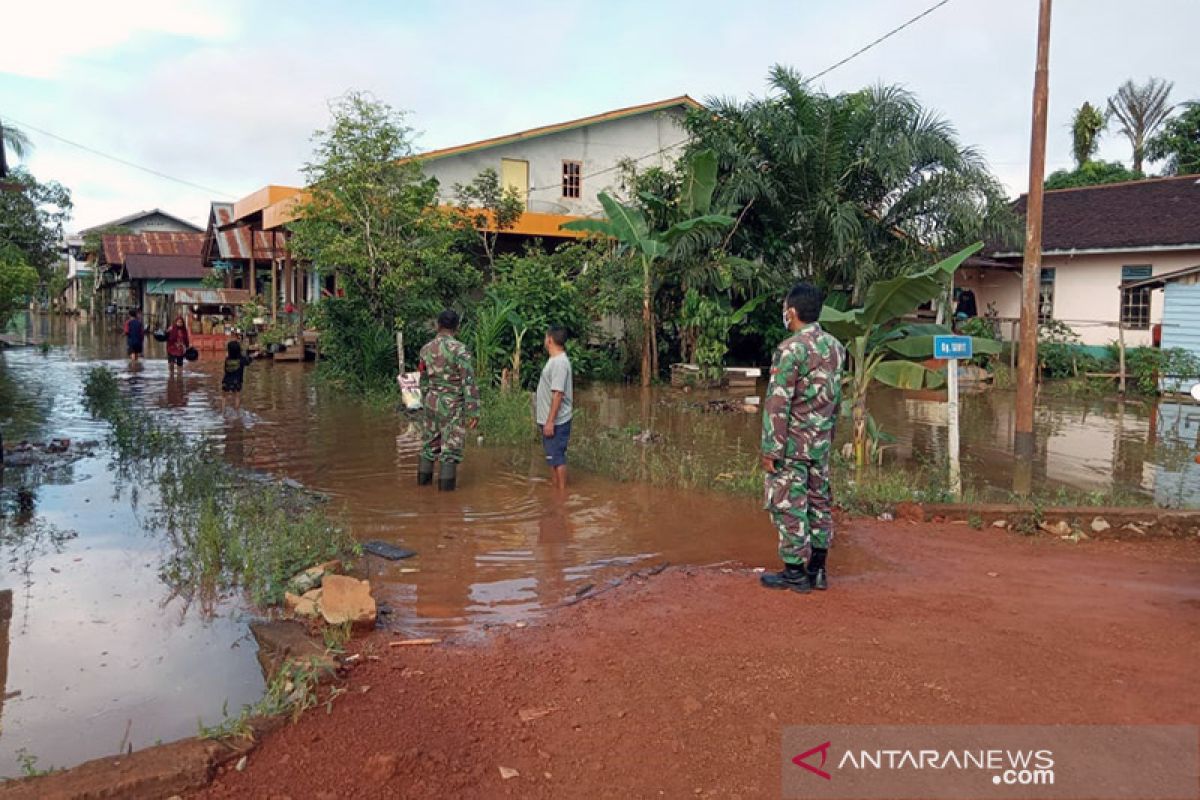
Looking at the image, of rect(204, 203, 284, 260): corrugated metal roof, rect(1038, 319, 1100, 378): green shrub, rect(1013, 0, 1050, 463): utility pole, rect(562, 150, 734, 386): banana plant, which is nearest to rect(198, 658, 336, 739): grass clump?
rect(1013, 0, 1050, 463): utility pole

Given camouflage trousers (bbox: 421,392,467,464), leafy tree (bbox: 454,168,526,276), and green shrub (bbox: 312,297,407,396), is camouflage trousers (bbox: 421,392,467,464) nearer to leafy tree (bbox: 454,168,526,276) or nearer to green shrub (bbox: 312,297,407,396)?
green shrub (bbox: 312,297,407,396)

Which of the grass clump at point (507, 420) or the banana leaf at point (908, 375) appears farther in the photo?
the grass clump at point (507, 420)

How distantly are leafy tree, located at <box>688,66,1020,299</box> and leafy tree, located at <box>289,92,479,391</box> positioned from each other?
6.30 meters

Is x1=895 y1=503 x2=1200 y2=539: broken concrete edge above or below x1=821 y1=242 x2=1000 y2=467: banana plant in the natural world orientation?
below

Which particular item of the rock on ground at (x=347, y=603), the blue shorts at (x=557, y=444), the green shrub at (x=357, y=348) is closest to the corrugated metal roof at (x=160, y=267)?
the green shrub at (x=357, y=348)

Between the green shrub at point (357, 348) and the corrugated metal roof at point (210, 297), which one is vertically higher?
the corrugated metal roof at point (210, 297)

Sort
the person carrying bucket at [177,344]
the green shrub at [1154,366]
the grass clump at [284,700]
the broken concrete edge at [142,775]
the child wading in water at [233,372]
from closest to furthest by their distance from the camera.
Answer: the broken concrete edge at [142,775], the grass clump at [284,700], the child wading in water at [233,372], the green shrub at [1154,366], the person carrying bucket at [177,344]

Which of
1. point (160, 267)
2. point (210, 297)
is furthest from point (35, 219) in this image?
point (210, 297)

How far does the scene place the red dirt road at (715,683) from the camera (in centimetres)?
339

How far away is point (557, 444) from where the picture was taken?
27.9 feet

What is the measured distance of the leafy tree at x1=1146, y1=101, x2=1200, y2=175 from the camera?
30812 millimetres

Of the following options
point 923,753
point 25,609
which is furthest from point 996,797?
point 25,609

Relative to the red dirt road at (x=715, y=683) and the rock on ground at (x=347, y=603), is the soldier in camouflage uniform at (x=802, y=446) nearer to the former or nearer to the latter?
the red dirt road at (x=715, y=683)

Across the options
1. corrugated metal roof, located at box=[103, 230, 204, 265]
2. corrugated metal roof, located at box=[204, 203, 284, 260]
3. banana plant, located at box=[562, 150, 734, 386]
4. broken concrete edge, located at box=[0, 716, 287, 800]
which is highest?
corrugated metal roof, located at box=[103, 230, 204, 265]
